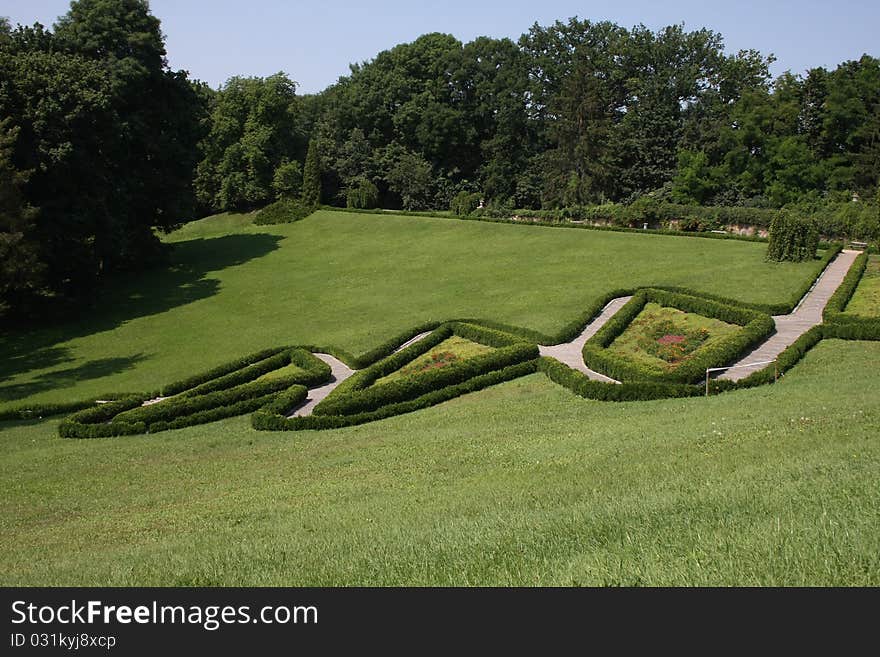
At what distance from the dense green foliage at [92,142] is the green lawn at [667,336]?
2387 cm

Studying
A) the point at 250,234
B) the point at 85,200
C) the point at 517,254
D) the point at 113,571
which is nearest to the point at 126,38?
the point at 85,200

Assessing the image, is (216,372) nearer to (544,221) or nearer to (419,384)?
(419,384)

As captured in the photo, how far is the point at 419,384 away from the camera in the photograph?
72.7 ft

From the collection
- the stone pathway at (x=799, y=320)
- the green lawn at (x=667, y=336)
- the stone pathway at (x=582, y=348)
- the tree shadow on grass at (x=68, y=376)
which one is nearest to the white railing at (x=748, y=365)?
the stone pathway at (x=799, y=320)

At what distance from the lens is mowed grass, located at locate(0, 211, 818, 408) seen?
96.9ft

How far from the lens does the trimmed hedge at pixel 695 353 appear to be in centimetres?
2042

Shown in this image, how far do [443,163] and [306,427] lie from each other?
62.5 m

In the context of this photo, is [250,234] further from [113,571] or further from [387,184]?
[113,571]

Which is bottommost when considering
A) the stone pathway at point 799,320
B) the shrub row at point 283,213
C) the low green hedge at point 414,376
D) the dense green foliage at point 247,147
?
the low green hedge at point 414,376

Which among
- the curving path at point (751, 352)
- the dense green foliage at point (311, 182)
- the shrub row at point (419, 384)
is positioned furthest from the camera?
the dense green foliage at point (311, 182)

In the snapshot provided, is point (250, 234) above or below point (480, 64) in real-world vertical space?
below

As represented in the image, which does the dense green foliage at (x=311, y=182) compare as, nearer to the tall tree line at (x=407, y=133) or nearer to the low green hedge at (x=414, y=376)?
the tall tree line at (x=407, y=133)

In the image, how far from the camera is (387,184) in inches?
2955

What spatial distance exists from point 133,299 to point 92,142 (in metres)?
8.49
